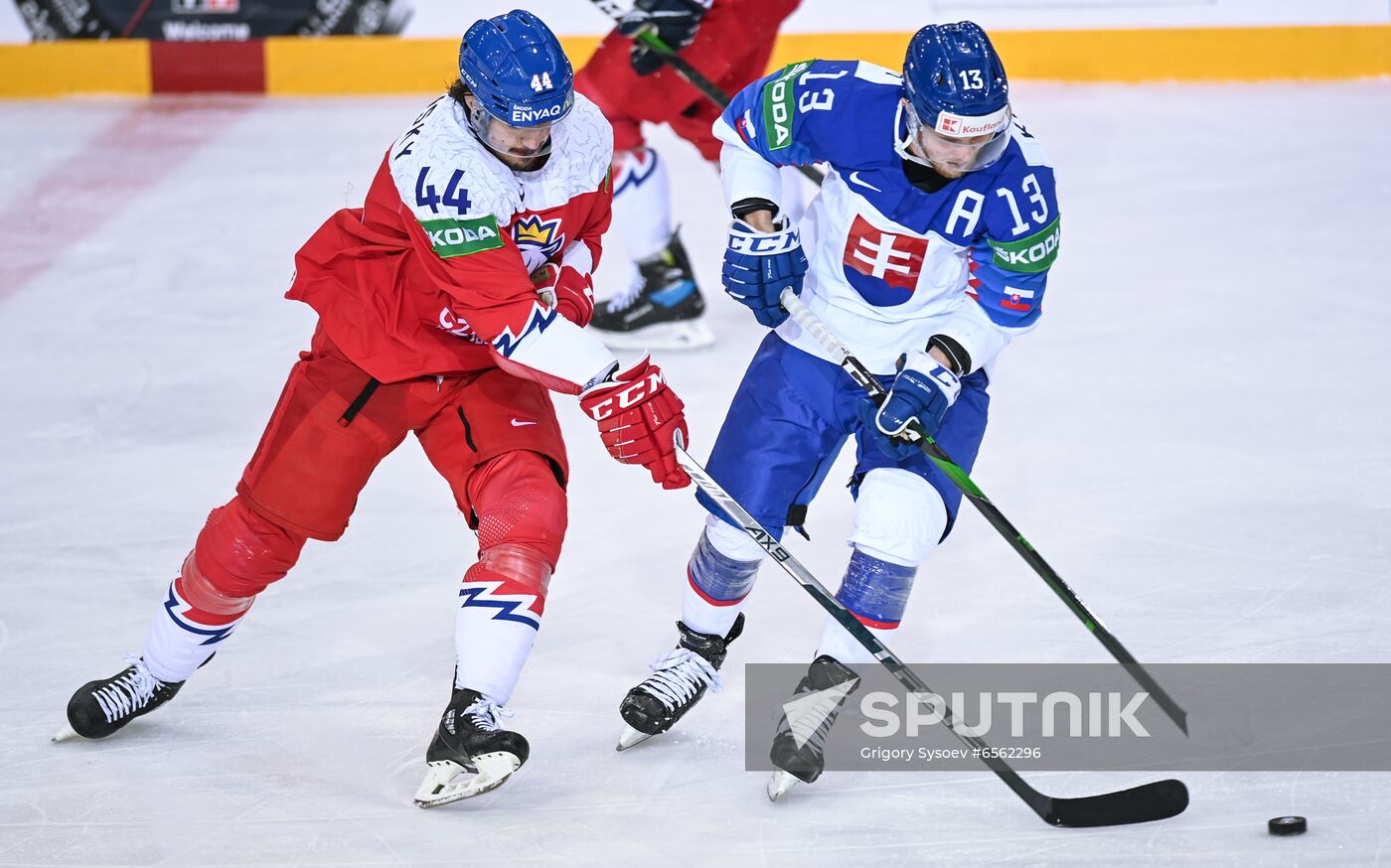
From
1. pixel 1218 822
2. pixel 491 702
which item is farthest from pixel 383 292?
pixel 1218 822

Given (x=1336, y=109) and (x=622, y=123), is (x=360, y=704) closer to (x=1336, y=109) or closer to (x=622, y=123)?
(x=622, y=123)

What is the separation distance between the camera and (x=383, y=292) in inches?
107

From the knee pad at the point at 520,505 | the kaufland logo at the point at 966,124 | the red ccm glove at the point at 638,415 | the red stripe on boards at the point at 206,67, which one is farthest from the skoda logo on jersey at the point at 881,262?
the red stripe on boards at the point at 206,67

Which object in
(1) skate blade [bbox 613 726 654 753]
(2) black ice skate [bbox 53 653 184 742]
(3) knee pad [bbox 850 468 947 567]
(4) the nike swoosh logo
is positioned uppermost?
(4) the nike swoosh logo

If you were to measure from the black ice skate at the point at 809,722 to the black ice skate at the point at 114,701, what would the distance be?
3.29ft

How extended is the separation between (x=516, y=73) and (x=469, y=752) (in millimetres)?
979

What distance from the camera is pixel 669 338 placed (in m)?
4.75

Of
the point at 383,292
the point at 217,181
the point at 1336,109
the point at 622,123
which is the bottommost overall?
the point at 217,181

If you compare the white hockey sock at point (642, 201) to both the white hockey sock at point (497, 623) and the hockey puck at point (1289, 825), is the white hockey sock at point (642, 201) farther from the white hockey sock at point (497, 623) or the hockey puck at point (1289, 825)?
the hockey puck at point (1289, 825)

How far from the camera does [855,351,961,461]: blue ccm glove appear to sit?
2.55 metres

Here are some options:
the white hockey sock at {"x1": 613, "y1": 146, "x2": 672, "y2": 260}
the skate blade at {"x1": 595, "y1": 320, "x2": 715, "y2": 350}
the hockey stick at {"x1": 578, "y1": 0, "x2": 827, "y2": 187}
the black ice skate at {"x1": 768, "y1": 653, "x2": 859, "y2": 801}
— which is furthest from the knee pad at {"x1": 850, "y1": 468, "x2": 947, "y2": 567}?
the white hockey sock at {"x1": 613, "y1": 146, "x2": 672, "y2": 260}

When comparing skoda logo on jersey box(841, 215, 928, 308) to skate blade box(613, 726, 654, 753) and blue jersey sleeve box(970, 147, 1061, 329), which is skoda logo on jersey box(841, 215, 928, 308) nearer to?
blue jersey sleeve box(970, 147, 1061, 329)

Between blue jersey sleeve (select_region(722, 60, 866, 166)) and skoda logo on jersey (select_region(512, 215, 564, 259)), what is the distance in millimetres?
348

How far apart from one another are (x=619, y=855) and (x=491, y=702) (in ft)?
0.94
